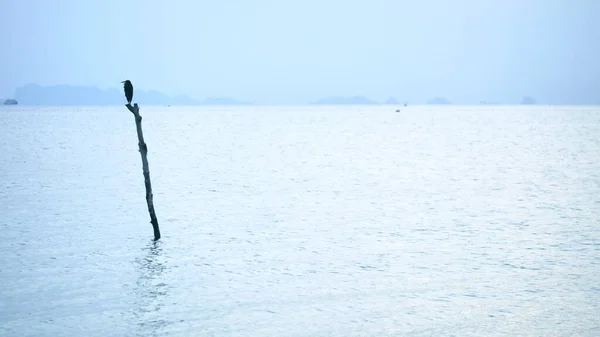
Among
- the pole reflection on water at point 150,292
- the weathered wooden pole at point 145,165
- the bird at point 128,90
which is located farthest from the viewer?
the bird at point 128,90

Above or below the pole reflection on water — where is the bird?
above

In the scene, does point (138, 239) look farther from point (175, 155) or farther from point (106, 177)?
point (175, 155)

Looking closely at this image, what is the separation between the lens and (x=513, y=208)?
3131 centimetres

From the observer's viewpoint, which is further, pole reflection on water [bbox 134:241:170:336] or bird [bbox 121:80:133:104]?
bird [bbox 121:80:133:104]

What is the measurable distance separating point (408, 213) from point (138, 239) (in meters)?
13.0

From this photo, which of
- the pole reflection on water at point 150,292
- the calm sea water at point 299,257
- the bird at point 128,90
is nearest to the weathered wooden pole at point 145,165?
the bird at point 128,90

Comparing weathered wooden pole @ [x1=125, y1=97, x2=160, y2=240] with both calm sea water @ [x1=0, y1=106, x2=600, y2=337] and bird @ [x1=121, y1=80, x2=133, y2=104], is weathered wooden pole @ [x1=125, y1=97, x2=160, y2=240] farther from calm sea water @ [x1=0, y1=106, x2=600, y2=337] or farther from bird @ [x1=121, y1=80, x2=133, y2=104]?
calm sea water @ [x1=0, y1=106, x2=600, y2=337]

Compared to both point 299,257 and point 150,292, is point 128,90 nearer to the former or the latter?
point 299,257

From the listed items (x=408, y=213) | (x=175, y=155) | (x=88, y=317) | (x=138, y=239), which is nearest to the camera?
(x=88, y=317)

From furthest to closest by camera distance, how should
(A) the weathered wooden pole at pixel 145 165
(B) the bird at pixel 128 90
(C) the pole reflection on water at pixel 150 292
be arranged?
(B) the bird at pixel 128 90 → (A) the weathered wooden pole at pixel 145 165 → (C) the pole reflection on water at pixel 150 292

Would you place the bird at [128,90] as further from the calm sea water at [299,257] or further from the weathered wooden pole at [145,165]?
the calm sea water at [299,257]

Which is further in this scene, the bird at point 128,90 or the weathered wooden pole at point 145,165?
the bird at point 128,90

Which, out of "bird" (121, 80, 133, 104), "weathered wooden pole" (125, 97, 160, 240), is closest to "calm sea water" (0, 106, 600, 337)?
"weathered wooden pole" (125, 97, 160, 240)

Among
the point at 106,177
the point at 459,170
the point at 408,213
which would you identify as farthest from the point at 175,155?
the point at 408,213
